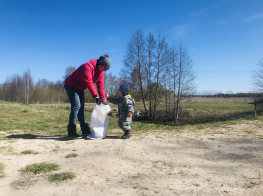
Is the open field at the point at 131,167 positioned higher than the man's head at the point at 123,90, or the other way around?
the man's head at the point at 123,90

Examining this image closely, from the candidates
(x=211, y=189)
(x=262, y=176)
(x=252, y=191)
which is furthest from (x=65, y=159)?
(x=262, y=176)

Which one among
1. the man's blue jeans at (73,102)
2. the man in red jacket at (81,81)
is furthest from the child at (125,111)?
the man's blue jeans at (73,102)

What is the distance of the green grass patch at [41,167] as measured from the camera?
8.95 feet

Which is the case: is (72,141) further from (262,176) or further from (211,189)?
(262,176)

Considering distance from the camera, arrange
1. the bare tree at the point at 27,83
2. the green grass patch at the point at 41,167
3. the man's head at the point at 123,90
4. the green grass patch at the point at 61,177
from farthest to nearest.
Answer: the bare tree at the point at 27,83, the man's head at the point at 123,90, the green grass patch at the point at 41,167, the green grass patch at the point at 61,177

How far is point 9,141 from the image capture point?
13.6 ft

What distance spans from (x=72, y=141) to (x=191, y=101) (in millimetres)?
17706

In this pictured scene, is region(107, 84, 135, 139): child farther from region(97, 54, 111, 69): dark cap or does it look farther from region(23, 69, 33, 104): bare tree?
region(23, 69, 33, 104): bare tree

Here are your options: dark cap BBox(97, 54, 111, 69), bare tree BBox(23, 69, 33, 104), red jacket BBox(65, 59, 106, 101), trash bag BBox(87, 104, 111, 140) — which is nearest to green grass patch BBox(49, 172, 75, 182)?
trash bag BBox(87, 104, 111, 140)

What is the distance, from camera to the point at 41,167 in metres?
2.80

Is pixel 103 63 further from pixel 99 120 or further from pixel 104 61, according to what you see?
pixel 99 120

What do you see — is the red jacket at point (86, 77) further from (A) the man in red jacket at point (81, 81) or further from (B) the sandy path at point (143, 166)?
(B) the sandy path at point (143, 166)

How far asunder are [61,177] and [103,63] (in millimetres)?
2742

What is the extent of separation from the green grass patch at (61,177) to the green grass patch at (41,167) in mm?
254
